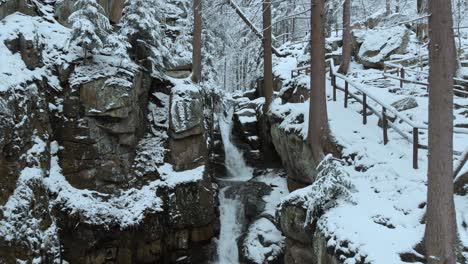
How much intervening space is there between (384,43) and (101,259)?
651 inches

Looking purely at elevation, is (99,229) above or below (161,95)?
below

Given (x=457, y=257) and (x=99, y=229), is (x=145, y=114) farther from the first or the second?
(x=457, y=257)

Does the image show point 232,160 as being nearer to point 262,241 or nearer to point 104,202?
point 262,241

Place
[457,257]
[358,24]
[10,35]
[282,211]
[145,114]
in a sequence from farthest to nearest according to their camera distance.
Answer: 1. [358,24]
2. [145,114]
3. [10,35]
4. [282,211]
5. [457,257]

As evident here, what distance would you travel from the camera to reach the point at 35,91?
471 inches

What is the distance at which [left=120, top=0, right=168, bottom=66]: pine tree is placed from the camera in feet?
50.1

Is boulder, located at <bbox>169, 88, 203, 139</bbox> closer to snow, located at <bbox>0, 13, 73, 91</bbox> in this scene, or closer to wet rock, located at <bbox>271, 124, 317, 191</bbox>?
wet rock, located at <bbox>271, 124, 317, 191</bbox>

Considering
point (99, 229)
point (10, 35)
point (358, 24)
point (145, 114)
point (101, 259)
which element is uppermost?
point (358, 24)

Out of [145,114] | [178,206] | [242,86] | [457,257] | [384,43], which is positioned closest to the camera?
[457,257]

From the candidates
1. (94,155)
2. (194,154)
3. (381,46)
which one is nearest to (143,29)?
(194,154)

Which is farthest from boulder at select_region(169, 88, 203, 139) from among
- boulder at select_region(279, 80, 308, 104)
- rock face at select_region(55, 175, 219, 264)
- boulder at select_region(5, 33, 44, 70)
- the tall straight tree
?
the tall straight tree

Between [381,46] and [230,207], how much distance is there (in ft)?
38.1

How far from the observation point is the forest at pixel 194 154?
766 cm

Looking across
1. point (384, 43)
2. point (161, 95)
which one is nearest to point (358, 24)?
point (384, 43)
